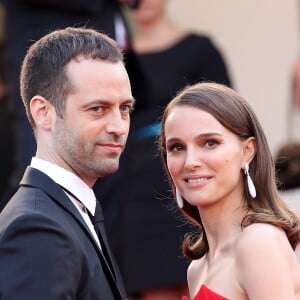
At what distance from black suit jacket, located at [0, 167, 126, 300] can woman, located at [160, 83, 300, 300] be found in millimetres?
471

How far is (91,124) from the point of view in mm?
3861

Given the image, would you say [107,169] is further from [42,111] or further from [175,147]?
[175,147]

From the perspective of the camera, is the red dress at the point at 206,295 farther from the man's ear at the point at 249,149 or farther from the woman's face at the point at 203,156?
the man's ear at the point at 249,149

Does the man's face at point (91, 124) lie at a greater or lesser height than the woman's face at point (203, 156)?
greater

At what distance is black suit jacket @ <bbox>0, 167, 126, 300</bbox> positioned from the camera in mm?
3494

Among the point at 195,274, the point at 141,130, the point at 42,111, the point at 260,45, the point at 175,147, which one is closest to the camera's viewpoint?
the point at 42,111

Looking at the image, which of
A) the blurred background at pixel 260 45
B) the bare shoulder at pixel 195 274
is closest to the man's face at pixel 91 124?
the bare shoulder at pixel 195 274

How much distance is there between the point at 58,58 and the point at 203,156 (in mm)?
618

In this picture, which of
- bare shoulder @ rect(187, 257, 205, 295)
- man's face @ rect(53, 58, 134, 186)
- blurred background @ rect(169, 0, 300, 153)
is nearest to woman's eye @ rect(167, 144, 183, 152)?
man's face @ rect(53, 58, 134, 186)

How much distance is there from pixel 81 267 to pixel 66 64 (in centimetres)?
71

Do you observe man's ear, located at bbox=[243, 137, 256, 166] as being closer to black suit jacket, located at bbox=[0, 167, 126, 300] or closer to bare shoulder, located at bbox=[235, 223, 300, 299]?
bare shoulder, located at bbox=[235, 223, 300, 299]

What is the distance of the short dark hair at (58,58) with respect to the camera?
3.89 meters

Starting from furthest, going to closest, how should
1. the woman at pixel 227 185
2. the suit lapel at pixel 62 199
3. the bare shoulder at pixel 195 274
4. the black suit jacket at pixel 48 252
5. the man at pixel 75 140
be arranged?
the bare shoulder at pixel 195 274 → the woman at pixel 227 185 → the suit lapel at pixel 62 199 → the man at pixel 75 140 → the black suit jacket at pixel 48 252

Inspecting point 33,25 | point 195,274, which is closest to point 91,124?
point 195,274
